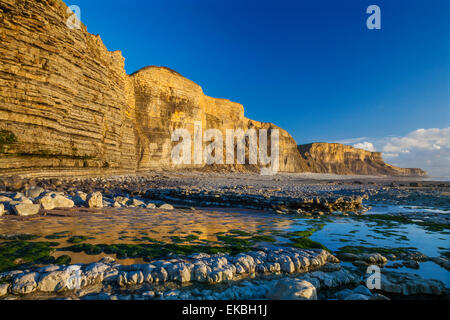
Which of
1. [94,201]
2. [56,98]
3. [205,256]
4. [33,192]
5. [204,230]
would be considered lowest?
[204,230]

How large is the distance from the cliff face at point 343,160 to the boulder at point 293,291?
9094cm

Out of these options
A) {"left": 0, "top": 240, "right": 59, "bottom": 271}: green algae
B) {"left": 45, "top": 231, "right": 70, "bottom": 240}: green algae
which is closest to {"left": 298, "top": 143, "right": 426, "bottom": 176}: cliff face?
{"left": 45, "top": 231, "right": 70, "bottom": 240}: green algae

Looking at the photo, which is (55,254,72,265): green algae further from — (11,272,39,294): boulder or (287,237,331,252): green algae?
(287,237,331,252): green algae

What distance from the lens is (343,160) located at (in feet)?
378

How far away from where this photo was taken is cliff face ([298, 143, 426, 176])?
338 ft

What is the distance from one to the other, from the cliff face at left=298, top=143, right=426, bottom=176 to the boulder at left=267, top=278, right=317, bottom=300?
298 feet

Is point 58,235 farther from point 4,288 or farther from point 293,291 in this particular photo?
point 293,291

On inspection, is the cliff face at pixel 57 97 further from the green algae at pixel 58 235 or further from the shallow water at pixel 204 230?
the green algae at pixel 58 235

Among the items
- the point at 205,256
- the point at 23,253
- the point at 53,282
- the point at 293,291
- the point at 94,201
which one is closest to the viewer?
the point at 293,291

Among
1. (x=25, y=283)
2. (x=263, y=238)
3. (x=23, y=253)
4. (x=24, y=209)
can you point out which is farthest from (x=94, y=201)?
(x=263, y=238)

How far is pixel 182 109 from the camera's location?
1510 inches

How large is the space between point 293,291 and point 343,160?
12871 centimetres

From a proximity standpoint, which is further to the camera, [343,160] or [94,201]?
[343,160]

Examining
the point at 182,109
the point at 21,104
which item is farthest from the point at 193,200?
the point at 182,109
